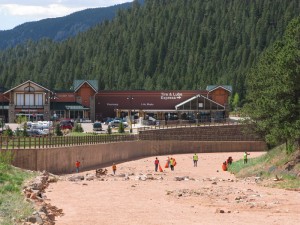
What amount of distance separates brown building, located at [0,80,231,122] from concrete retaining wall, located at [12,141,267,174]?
2372 centimetres

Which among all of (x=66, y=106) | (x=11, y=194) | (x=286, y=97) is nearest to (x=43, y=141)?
(x=286, y=97)

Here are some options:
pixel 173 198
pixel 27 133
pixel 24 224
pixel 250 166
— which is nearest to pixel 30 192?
pixel 173 198

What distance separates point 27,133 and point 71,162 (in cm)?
1395

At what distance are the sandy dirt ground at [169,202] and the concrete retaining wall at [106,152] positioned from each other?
5606mm

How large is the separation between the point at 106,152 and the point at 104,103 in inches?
2183

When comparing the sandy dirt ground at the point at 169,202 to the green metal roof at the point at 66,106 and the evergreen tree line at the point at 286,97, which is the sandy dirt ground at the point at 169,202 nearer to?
the evergreen tree line at the point at 286,97

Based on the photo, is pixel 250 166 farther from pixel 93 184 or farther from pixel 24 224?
pixel 24 224

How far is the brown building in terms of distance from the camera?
113938mm

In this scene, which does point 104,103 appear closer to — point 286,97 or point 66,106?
point 66,106

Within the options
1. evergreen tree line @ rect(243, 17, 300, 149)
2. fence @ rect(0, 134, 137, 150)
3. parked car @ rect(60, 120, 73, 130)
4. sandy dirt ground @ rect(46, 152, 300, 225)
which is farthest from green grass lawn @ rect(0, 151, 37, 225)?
parked car @ rect(60, 120, 73, 130)

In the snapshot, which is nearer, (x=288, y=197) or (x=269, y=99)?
(x=288, y=197)

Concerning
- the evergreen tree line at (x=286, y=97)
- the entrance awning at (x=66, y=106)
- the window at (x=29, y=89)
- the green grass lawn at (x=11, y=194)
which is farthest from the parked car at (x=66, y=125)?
the evergreen tree line at (x=286, y=97)

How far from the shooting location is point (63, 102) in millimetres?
119875

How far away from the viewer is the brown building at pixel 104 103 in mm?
113938
